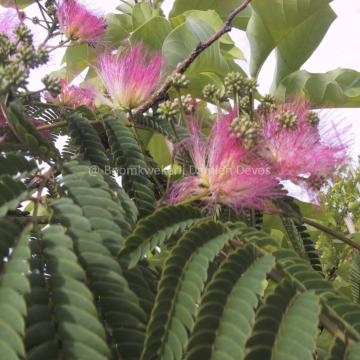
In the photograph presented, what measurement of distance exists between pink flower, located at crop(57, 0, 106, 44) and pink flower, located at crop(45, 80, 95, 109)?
0.91 feet

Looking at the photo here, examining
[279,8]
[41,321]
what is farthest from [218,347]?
[279,8]

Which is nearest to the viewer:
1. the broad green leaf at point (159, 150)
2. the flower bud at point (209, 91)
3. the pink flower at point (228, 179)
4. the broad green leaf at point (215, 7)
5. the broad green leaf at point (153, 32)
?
the pink flower at point (228, 179)

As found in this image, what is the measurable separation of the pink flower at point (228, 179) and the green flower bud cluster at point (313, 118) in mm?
214

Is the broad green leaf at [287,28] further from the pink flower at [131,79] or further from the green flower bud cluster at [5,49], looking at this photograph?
the green flower bud cluster at [5,49]

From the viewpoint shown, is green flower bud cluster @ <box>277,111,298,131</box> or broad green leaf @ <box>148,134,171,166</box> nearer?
green flower bud cluster @ <box>277,111,298,131</box>

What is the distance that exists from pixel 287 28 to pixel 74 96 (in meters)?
0.92

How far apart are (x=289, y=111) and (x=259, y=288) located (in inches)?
23.6

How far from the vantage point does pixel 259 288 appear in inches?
31.3

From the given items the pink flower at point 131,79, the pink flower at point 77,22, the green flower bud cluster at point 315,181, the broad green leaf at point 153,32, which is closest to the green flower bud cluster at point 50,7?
the pink flower at point 77,22

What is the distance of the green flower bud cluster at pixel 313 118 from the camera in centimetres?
134

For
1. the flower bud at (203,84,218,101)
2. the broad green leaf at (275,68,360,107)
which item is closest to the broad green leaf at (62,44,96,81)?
the broad green leaf at (275,68,360,107)

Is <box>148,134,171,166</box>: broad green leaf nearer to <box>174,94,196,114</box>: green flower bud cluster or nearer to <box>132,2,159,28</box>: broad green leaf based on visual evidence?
<box>174,94,196,114</box>: green flower bud cluster

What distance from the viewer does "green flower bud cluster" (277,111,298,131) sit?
4.09ft

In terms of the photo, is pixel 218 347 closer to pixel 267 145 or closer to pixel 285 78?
pixel 267 145
